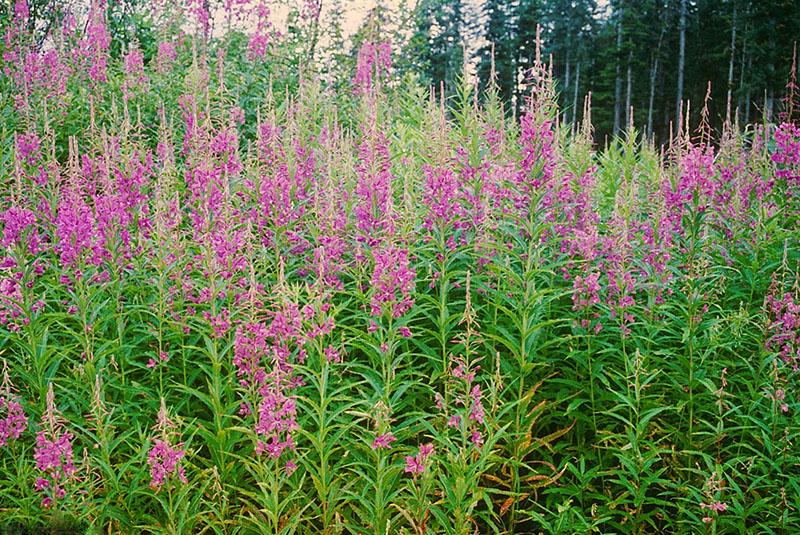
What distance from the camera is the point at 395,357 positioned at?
446 centimetres

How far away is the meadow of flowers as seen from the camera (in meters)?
3.56

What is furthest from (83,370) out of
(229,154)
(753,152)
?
(753,152)

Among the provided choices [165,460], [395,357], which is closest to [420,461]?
[395,357]

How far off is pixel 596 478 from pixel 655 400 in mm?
635

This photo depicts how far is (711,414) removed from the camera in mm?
4422

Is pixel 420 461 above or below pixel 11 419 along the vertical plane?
below

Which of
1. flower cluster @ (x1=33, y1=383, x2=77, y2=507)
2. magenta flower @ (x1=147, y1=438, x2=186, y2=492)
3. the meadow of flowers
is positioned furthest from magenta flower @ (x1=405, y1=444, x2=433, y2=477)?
flower cluster @ (x1=33, y1=383, x2=77, y2=507)

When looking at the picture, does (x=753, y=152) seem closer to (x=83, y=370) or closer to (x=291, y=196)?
(x=291, y=196)

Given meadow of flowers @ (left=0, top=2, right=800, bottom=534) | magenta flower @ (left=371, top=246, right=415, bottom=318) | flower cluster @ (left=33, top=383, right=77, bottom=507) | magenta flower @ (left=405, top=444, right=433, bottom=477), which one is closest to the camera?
flower cluster @ (left=33, top=383, right=77, bottom=507)

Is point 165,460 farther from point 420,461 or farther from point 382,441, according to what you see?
point 420,461

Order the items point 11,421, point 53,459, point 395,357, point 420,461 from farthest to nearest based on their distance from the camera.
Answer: point 395,357 → point 11,421 → point 420,461 → point 53,459

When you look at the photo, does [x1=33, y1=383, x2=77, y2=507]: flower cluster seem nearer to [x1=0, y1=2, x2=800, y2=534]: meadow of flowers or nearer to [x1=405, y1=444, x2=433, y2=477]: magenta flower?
[x1=0, y1=2, x2=800, y2=534]: meadow of flowers

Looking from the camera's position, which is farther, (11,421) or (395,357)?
(395,357)

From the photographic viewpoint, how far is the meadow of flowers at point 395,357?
3564mm
